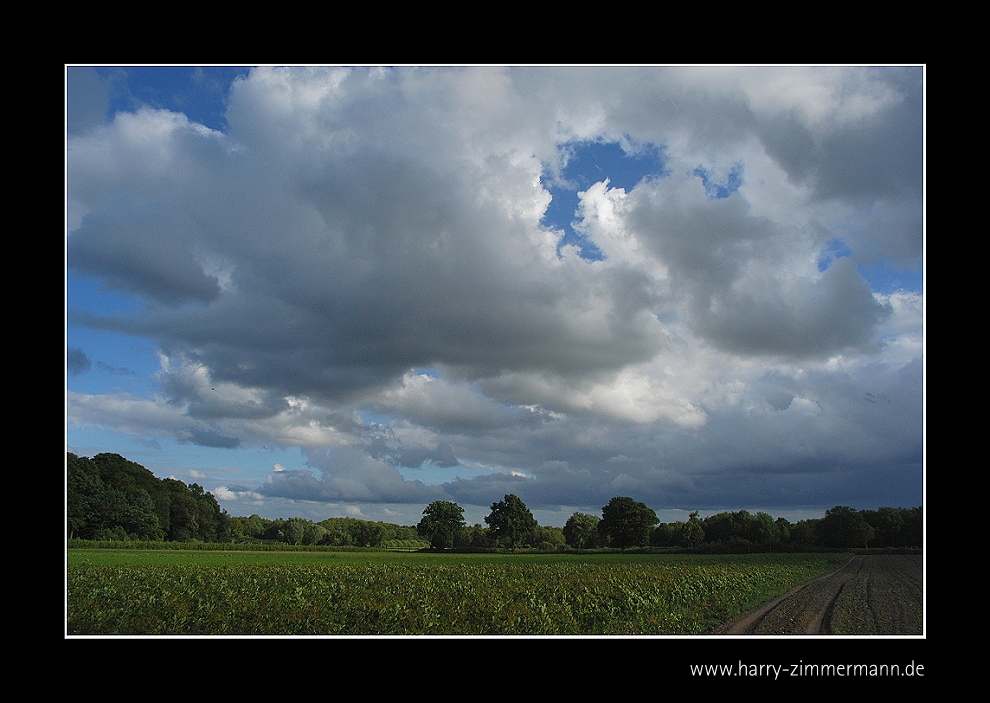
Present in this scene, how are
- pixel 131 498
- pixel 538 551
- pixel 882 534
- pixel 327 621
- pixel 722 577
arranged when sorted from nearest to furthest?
1. pixel 327 621
2. pixel 722 577
3. pixel 131 498
4. pixel 882 534
5. pixel 538 551

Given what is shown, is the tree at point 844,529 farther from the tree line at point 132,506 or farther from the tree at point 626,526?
the tree line at point 132,506

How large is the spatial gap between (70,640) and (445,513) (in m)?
56.1

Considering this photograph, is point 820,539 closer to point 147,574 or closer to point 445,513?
point 445,513

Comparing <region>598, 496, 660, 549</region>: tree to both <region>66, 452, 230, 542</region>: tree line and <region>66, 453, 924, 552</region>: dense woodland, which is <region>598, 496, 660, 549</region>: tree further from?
<region>66, 452, 230, 542</region>: tree line

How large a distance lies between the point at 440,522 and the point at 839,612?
48.2m

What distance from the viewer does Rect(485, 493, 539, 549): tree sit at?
75.3m

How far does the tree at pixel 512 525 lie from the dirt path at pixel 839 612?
4153 centimetres

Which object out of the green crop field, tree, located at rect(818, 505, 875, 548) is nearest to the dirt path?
the green crop field

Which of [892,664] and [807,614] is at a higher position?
[892,664]

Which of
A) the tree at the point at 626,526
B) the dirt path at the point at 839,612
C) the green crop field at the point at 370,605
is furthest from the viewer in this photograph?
the tree at the point at 626,526

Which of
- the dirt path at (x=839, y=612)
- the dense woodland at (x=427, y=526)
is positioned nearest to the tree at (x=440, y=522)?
the dense woodland at (x=427, y=526)

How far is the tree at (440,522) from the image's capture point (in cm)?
6706
